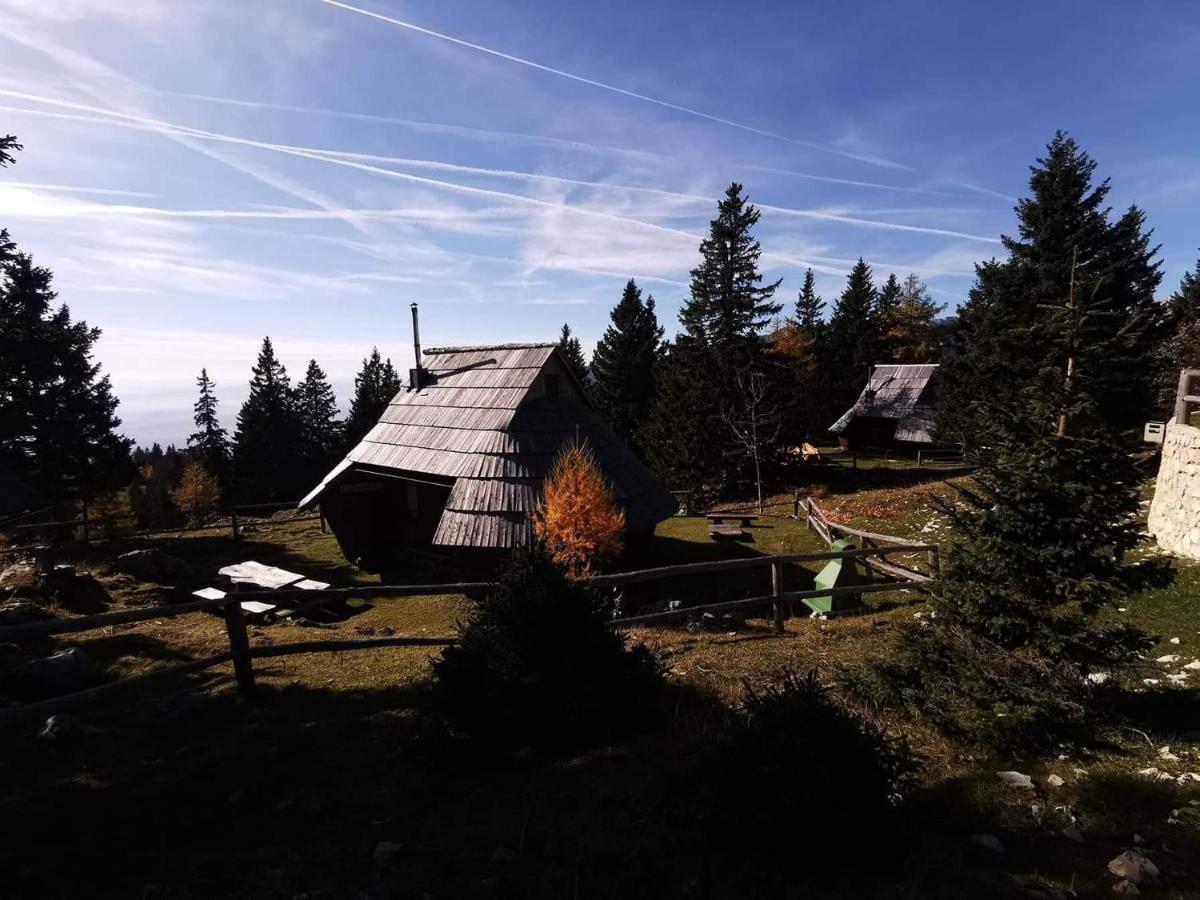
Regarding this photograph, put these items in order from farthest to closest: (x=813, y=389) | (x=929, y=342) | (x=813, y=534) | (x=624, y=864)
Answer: (x=929, y=342), (x=813, y=389), (x=813, y=534), (x=624, y=864)

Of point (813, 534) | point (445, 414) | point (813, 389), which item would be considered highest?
point (813, 389)

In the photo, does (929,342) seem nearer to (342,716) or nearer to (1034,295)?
(1034,295)

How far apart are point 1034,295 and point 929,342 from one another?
33.7 m

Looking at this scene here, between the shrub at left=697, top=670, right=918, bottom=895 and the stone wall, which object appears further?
the stone wall

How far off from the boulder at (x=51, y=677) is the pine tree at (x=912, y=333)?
57.5 m

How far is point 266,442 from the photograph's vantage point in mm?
51844

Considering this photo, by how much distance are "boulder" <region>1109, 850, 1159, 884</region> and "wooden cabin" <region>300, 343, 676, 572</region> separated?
12.8 metres

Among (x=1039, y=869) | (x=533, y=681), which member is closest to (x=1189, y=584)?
(x=1039, y=869)

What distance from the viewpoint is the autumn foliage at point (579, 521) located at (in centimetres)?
1485

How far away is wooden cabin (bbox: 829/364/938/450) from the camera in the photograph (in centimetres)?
3941

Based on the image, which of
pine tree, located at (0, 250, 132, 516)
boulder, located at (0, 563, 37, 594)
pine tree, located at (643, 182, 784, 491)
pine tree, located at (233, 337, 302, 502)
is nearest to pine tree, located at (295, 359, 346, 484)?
pine tree, located at (233, 337, 302, 502)

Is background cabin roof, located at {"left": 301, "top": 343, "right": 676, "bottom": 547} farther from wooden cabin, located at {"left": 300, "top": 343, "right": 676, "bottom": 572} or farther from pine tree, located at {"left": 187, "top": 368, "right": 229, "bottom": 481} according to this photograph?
pine tree, located at {"left": 187, "top": 368, "right": 229, "bottom": 481}

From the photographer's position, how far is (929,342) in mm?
57656

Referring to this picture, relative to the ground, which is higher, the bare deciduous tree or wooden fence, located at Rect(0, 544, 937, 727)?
the bare deciduous tree
